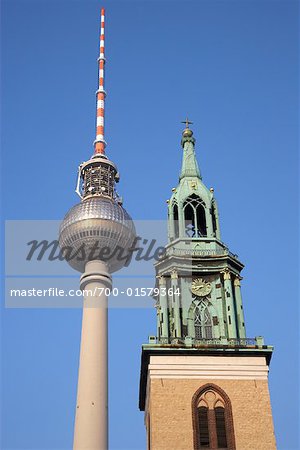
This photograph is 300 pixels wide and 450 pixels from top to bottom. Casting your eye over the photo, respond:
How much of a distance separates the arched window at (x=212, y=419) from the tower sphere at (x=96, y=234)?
57.4 feet

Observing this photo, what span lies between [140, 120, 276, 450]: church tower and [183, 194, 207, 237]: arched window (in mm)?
269

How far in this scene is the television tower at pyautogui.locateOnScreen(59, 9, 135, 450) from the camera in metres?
47.9

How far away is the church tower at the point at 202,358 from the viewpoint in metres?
43.0

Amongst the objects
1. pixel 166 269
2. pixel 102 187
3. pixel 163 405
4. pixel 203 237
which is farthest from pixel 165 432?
pixel 102 187

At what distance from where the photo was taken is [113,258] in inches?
2336

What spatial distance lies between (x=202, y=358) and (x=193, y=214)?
13.5 metres

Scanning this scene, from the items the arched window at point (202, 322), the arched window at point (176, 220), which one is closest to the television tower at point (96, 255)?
the arched window at point (176, 220)

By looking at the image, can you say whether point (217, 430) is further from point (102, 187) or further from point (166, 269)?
point (102, 187)

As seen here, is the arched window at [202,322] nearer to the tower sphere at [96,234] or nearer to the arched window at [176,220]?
the arched window at [176,220]

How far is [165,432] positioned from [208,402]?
136 inches

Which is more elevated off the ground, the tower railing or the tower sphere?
the tower sphere

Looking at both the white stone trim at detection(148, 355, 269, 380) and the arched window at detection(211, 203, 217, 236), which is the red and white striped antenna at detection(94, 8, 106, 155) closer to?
the arched window at detection(211, 203, 217, 236)

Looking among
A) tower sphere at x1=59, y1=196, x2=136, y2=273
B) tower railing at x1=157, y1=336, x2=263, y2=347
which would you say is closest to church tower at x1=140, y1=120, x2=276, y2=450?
tower railing at x1=157, y1=336, x2=263, y2=347

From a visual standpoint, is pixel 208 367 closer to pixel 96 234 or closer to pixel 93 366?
pixel 93 366
